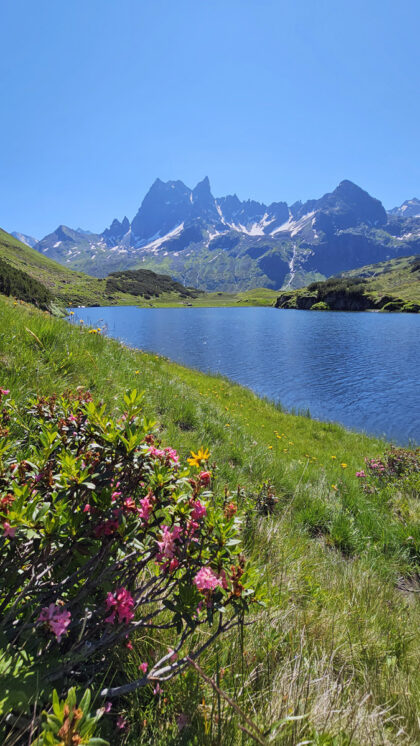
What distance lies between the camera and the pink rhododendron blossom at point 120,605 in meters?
1.69

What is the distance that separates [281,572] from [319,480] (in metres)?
5.38

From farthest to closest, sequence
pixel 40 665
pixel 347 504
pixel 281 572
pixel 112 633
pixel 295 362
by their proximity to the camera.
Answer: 1. pixel 295 362
2. pixel 347 504
3. pixel 281 572
4. pixel 112 633
5. pixel 40 665

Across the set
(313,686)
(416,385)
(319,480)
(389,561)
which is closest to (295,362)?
(416,385)

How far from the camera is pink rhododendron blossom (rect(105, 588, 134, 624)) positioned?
1.69m

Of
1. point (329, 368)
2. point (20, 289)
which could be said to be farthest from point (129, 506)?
point (329, 368)

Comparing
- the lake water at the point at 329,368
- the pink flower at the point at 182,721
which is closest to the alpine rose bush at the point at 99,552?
the pink flower at the point at 182,721

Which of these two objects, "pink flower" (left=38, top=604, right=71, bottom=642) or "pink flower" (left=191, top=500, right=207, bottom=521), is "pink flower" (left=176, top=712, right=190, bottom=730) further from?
"pink flower" (left=191, top=500, right=207, bottom=521)

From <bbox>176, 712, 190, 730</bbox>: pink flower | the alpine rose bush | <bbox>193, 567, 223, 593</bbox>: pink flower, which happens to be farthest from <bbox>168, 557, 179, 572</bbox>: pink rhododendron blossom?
<bbox>176, 712, 190, 730</bbox>: pink flower

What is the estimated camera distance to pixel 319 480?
836cm

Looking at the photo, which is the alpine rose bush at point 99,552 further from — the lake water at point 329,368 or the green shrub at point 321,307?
the green shrub at point 321,307

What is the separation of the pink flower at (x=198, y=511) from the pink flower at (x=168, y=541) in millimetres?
108

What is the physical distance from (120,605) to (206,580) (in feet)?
1.62

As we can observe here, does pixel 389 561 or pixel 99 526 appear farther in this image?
pixel 389 561

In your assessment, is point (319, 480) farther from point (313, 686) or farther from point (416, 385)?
point (416, 385)
